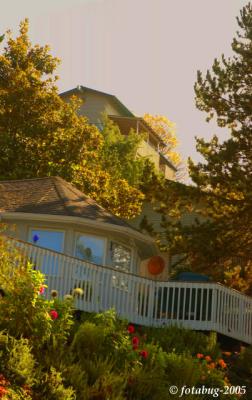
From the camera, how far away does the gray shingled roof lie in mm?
27609

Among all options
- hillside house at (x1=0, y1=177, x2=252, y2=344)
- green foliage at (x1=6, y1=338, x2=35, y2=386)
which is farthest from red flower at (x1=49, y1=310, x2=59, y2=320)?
hillside house at (x1=0, y1=177, x2=252, y2=344)

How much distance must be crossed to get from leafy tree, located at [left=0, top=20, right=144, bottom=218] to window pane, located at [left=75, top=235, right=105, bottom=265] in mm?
12792

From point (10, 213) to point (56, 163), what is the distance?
14.2 metres

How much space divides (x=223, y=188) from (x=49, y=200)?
648 centimetres

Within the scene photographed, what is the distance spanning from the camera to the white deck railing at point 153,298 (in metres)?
23.0

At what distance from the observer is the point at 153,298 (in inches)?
961

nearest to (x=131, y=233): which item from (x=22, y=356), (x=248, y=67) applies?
(x=248, y=67)

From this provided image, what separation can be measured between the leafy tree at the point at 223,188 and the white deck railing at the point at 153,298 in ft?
16.4

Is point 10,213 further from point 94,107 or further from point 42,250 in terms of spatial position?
point 94,107

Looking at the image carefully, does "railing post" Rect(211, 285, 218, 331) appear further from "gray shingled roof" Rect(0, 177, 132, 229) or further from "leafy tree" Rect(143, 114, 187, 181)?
"leafy tree" Rect(143, 114, 187, 181)

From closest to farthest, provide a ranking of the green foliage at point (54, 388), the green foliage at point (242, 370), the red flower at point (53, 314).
→ the green foliage at point (54, 388) < the red flower at point (53, 314) < the green foliage at point (242, 370)

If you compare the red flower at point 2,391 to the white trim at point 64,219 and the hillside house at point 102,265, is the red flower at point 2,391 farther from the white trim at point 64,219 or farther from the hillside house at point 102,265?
the white trim at point 64,219

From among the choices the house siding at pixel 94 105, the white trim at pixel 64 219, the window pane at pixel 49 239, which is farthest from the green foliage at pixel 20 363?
the house siding at pixel 94 105

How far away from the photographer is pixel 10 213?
26.9 m
